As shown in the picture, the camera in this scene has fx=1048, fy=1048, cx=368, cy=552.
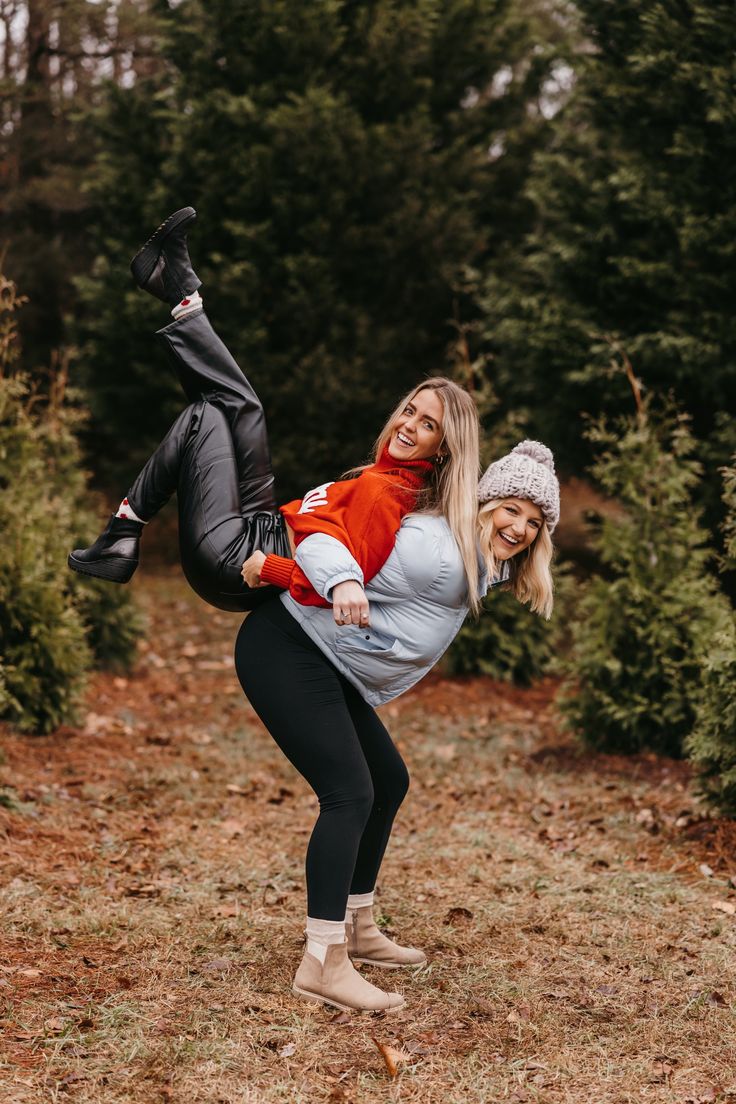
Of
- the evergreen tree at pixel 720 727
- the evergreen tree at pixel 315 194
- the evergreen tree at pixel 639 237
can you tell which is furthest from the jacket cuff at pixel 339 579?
the evergreen tree at pixel 315 194

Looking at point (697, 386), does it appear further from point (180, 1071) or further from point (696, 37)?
point (180, 1071)

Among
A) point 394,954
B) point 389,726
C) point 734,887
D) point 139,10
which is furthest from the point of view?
point 139,10

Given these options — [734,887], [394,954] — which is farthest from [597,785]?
[394,954]

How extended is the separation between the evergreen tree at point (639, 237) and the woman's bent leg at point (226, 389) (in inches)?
199

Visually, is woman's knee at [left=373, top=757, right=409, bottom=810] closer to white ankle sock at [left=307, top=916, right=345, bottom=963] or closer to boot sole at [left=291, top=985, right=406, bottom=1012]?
white ankle sock at [left=307, top=916, right=345, bottom=963]

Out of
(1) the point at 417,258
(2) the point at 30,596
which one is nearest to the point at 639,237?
(1) the point at 417,258

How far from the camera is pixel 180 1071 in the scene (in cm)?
304

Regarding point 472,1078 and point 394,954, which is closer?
point 472,1078


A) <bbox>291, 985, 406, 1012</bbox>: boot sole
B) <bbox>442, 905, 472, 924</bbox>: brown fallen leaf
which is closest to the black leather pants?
<bbox>291, 985, 406, 1012</bbox>: boot sole

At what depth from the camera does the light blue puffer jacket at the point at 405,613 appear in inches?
130

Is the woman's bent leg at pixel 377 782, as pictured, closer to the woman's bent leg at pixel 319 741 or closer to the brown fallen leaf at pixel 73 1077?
the woman's bent leg at pixel 319 741

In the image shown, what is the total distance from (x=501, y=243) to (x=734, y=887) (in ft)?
32.4

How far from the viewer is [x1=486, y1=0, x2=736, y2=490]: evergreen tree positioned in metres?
8.81

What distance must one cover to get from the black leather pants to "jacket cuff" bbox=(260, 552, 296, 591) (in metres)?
0.15
